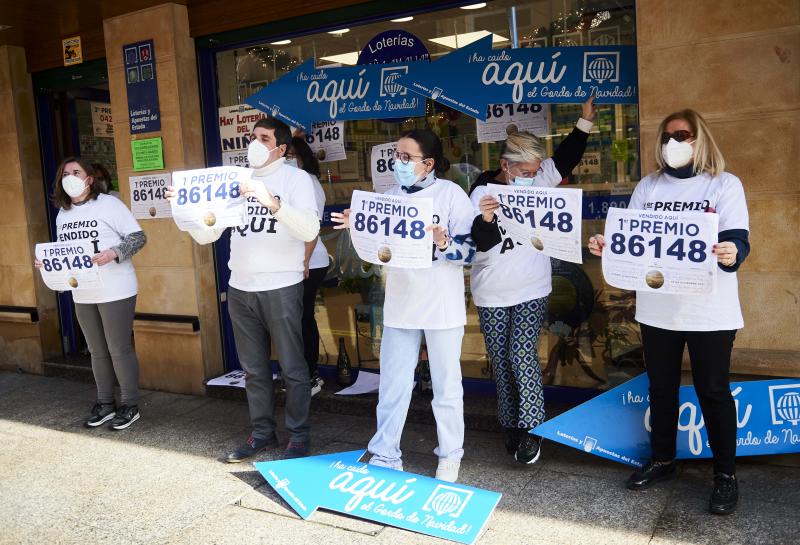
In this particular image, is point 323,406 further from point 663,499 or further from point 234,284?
point 663,499

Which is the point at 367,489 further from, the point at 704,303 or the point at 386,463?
the point at 704,303

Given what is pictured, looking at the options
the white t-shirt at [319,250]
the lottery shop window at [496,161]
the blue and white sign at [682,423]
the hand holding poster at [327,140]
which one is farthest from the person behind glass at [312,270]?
the blue and white sign at [682,423]

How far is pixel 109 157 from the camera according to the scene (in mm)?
7754

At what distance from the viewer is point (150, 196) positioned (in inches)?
248

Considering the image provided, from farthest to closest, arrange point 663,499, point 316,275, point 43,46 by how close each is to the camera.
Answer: point 43,46 < point 316,275 < point 663,499

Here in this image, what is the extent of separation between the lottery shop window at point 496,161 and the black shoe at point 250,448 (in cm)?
133

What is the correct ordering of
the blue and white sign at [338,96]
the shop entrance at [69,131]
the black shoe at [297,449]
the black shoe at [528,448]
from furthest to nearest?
the shop entrance at [69,131]
the blue and white sign at [338,96]
the black shoe at [297,449]
the black shoe at [528,448]

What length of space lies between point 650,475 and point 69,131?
6140 millimetres

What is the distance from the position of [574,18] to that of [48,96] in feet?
16.5

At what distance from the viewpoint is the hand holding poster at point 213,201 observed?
4168 mm

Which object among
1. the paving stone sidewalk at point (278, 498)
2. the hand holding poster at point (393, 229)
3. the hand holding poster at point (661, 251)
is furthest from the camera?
the hand holding poster at point (393, 229)

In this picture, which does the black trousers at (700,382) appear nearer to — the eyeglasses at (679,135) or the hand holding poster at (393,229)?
the eyeglasses at (679,135)

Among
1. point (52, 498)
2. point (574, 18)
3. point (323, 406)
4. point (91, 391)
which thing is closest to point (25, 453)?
point (52, 498)

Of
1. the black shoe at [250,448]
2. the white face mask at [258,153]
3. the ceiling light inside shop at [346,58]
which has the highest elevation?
the ceiling light inside shop at [346,58]
